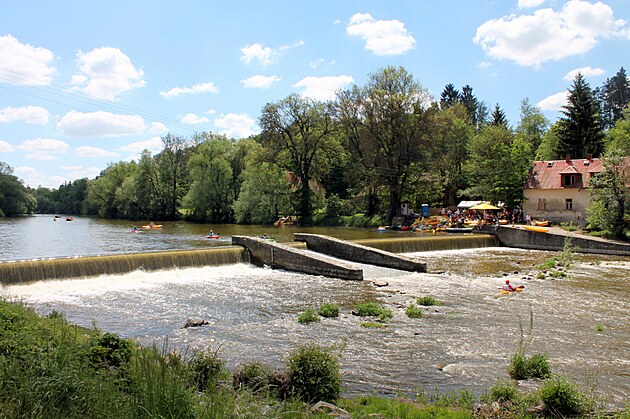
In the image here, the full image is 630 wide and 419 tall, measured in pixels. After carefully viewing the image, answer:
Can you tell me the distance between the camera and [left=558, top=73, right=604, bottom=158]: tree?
53188mm

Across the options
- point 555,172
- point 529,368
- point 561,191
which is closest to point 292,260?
point 529,368

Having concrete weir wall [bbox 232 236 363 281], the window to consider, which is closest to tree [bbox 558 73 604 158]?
the window

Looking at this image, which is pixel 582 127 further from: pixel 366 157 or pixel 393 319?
pixel 393 319

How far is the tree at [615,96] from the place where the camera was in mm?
85812

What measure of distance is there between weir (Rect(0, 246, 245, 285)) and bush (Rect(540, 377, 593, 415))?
18440 millimetres

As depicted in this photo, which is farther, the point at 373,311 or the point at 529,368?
the point at 373,311

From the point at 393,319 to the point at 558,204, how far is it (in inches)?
1334

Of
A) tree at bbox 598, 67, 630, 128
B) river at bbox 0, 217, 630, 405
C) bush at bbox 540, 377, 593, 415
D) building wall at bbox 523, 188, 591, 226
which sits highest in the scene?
tree at bbox 598, 67, 630, 128

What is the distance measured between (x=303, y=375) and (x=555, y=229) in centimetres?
3456

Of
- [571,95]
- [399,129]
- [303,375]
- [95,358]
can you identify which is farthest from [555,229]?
[95,358]

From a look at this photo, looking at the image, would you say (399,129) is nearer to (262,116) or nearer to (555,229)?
(262,116)

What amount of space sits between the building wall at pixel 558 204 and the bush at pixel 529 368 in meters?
34.5

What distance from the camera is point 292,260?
24.3 meters

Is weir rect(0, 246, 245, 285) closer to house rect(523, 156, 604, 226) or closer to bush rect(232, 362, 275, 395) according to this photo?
bush rect(232, 362, 275, 395)
